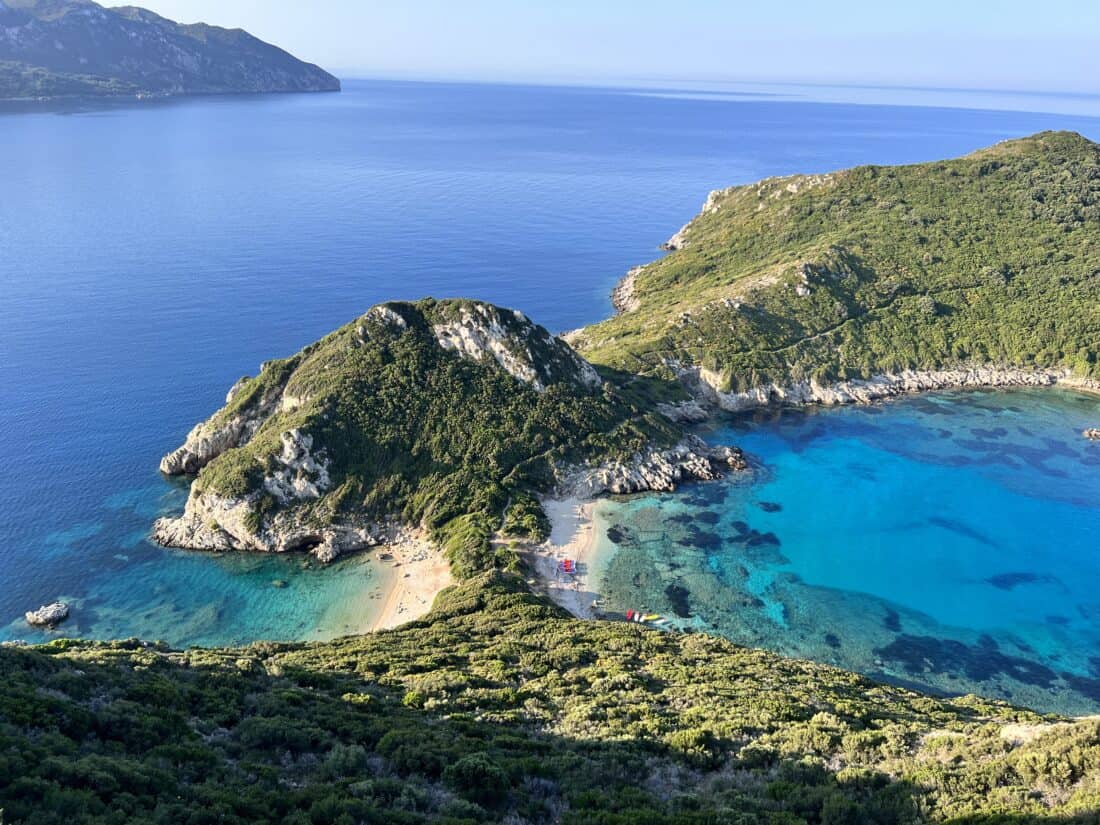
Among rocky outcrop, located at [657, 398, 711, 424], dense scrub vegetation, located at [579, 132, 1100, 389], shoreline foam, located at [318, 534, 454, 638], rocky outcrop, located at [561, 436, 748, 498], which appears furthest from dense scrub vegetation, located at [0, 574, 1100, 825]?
dense scrub vegetation, located at [579, 132, 1100, 389]

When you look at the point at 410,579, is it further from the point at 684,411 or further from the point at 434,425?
the point at 684,411

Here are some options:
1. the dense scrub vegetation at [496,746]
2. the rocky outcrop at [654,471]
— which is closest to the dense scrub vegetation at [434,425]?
the rocky outcrop at [654,471]

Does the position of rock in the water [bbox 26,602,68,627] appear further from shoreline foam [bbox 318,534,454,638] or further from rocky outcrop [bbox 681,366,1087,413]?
rocky outcrop [bbox 681,366,1087,413]

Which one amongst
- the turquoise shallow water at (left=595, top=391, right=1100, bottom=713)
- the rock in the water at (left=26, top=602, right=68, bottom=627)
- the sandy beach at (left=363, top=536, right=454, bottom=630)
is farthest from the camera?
the sandy beach at (left=363, top=536, right=454, bottom=630)

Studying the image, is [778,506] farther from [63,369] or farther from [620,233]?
[620,233]

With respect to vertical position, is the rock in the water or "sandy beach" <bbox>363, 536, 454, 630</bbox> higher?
"sandy beach" <bbox>363, 536, 454, 630</bbox>
